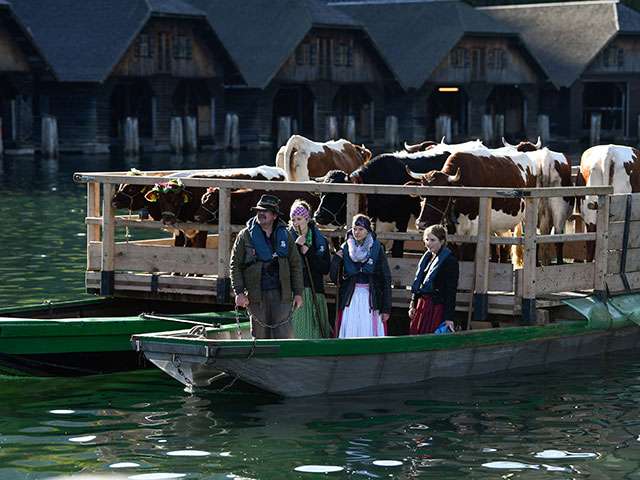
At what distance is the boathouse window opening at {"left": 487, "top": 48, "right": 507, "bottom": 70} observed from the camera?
66188 millimetres

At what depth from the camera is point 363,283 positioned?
45.9ft

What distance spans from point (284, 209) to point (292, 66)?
44.2 meters

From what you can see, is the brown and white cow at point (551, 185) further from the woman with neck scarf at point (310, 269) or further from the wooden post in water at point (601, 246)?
the woman with neck scarf at point (310, 269)

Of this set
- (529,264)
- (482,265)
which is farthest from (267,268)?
(529,264)

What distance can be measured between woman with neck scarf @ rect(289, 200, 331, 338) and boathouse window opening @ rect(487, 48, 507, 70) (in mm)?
53191

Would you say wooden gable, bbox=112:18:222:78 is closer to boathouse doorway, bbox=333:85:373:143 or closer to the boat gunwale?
boathouse doorway, bbox=333:85:373:143

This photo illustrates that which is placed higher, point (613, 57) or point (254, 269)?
point (613, 57)

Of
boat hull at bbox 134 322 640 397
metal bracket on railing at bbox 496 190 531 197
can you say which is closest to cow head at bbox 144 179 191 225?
boat hull at bbox 134 322 640 397

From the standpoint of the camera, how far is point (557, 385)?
1461cm

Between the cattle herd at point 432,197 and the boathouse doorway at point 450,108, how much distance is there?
47577 millimetres

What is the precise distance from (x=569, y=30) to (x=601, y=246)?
57564 mm

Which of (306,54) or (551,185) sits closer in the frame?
(551,185)

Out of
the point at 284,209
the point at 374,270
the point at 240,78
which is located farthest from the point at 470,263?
the point at 240,78

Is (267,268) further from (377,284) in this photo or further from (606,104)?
(606,104)
